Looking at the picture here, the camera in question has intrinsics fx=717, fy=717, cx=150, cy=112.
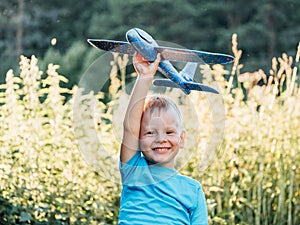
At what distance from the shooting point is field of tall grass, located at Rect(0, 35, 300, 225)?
4.11 m

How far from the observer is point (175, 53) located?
2328 millimetres

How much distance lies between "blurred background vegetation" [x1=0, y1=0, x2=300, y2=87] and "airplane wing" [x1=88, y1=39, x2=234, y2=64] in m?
12.1

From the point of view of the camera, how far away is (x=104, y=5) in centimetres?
1709

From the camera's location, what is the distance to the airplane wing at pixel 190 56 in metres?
2.32

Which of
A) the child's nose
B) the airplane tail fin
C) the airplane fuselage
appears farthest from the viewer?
the airplane tail fin

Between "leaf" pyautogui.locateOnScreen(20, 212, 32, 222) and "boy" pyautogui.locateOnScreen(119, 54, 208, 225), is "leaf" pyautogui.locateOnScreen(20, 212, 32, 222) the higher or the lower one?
the lower one

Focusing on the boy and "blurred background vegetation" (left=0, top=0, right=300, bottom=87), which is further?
"blurred background vegetation" (left=0, top=0, right=300, bottom=87)

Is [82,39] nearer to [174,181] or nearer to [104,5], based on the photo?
[104,5]

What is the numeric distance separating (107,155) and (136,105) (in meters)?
2.02

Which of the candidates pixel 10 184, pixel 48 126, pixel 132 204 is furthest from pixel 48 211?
pixel 132 204

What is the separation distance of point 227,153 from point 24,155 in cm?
146

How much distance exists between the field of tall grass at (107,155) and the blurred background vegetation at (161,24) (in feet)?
31.7

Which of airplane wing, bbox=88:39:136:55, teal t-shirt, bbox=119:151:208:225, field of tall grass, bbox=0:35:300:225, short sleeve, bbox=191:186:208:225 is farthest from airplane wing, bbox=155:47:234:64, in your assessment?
field of tall grass, bbox=0:35:300:225

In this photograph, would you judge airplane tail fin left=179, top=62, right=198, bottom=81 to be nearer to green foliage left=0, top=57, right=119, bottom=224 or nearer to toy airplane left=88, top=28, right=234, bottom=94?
toy airplane left=88, top=28, right=234, bottom=94
